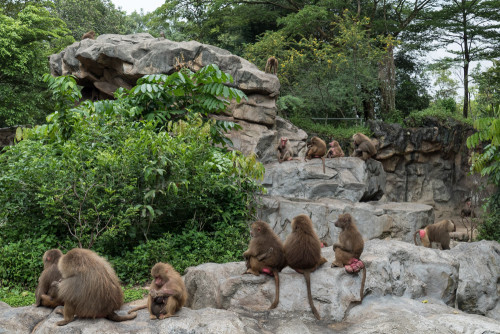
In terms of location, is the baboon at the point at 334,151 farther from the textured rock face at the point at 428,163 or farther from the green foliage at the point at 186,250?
the green foliage at the point at 186,250

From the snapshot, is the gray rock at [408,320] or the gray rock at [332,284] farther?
the gray rock at [332,284]

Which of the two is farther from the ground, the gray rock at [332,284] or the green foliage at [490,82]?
the green foliage at [490,82]

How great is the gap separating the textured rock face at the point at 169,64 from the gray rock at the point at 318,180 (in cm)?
261

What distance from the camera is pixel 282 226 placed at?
1295cm

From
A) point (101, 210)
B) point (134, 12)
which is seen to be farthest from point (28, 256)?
point (134, 12)

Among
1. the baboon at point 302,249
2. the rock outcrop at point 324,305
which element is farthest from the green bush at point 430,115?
the baboon at point 302,249

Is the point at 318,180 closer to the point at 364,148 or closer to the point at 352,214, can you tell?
the point at 352,214

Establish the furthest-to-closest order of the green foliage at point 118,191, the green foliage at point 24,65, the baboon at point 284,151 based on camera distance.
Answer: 1. the green foliage at point 24,65
2. the baboon at point 284,151
3. the green foliage at point 118,191

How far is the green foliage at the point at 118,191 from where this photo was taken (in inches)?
341

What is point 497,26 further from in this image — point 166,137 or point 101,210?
point 101,210

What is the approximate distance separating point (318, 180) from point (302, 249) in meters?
8.38

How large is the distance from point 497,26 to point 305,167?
16.7 metres

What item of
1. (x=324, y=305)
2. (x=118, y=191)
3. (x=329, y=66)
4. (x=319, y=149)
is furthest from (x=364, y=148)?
(x=324, y=305)

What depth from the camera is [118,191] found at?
29.7 feet
